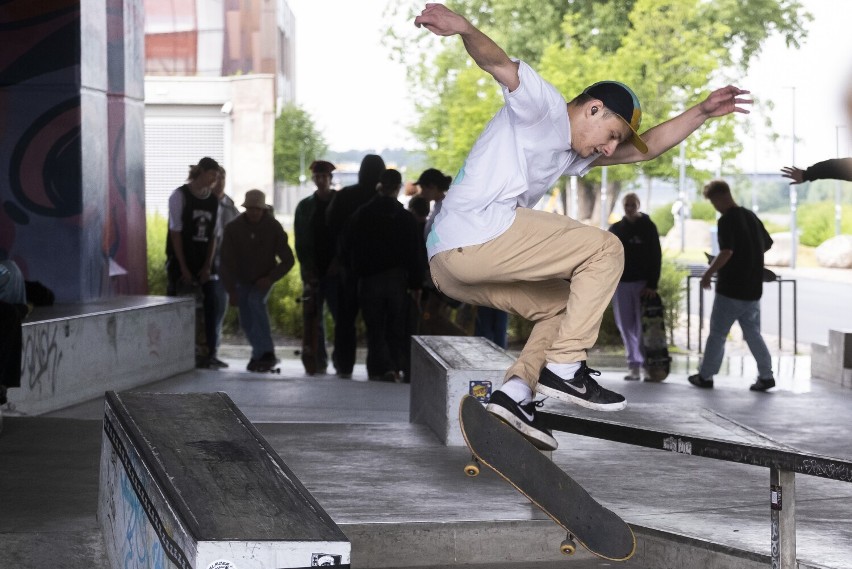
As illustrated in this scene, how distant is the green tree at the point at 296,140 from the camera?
47.9m

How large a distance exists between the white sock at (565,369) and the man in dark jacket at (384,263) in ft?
19.9

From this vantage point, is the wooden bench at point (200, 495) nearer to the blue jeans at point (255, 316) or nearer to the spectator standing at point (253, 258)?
the spectator standing at point (253, 258)

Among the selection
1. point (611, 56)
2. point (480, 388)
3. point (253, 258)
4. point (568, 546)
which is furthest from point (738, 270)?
point (611, 56)

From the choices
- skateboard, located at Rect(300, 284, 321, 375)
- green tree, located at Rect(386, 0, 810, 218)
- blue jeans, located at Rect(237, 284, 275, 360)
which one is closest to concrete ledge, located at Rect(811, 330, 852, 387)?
skateboard, located at Rect(300, 284, 321, 375)

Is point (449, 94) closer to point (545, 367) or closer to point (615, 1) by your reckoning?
point (615, 1)

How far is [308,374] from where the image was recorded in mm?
12133

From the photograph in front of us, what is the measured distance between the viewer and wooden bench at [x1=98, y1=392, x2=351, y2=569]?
12.5ft

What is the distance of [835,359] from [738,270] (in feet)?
6.42

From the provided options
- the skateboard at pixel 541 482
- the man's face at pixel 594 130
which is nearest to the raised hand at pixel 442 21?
the man's face at pixel 594 130

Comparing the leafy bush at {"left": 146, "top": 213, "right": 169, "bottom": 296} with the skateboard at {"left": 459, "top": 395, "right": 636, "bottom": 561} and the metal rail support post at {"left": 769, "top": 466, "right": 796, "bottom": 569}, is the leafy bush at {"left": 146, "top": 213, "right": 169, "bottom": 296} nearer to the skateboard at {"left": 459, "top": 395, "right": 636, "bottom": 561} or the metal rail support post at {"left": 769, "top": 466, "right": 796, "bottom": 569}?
the skateboard at {"left": 459, "top": 395, "right": 636, "bottom": 561}

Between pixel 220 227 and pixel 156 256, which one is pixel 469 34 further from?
pixel 156 256

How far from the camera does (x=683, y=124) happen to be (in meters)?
5.16

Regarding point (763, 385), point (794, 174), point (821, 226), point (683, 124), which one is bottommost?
point (763, 385)

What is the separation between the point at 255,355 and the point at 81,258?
2.08 m
